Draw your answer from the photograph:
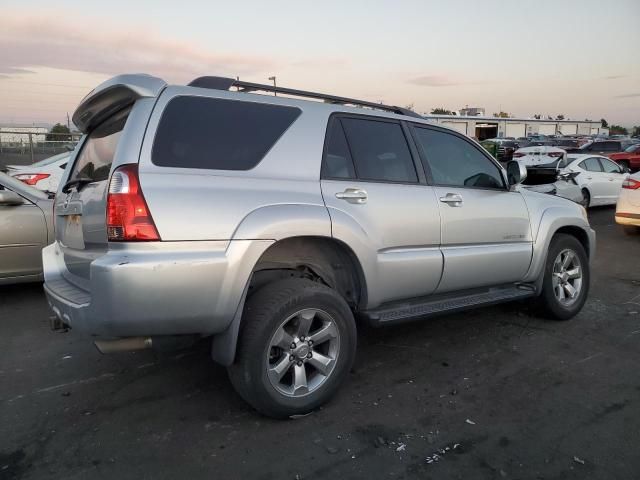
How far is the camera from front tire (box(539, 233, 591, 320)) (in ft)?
16.2

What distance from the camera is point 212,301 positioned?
2799 mm

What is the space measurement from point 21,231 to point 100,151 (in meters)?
3.04

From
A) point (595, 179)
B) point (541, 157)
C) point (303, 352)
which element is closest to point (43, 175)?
point (303, 352)

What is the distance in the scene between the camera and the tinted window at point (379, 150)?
11.9 feet

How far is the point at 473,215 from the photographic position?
4176mm

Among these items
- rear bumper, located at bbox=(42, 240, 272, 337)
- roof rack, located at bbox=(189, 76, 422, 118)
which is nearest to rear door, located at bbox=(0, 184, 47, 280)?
rear bumper, located at bbox=(42, 240, 272, 337)

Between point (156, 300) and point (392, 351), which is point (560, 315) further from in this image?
point (156, 300)

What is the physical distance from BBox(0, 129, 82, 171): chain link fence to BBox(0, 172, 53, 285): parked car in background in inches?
529

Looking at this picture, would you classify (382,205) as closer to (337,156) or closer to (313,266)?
(337,156)

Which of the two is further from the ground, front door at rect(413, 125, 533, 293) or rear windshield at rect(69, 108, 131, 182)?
rear windshield at rect(69, 108, 131, 182)

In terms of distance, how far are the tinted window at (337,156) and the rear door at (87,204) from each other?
1.28 m

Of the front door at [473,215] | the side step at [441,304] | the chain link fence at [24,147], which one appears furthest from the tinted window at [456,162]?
the chain link fence at [24,147]

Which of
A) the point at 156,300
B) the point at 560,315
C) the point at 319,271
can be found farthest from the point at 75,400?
the point at 560,315

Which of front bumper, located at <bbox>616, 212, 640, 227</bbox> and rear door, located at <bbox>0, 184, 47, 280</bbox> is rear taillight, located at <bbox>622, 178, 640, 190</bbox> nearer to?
front bumper, located at <bbox>616, 212, 640, 227</bbox>
